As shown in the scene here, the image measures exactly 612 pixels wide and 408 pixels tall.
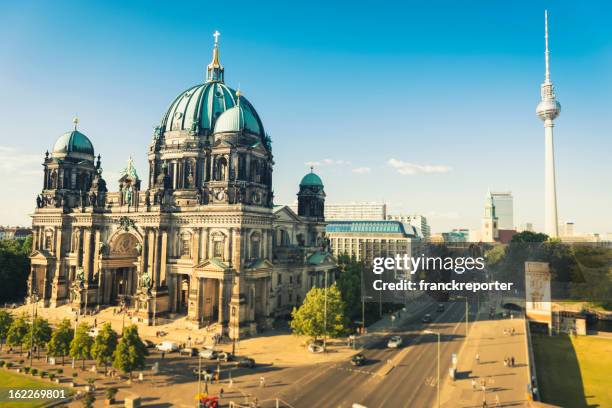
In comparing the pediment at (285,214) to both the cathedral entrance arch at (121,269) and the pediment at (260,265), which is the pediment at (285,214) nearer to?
the pediment at (260,265)

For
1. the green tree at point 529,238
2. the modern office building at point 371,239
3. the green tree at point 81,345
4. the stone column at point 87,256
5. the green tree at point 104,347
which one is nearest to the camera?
the green tree at point 104,347

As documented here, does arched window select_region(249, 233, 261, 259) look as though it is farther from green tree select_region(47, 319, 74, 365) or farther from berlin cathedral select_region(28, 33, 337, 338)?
green tree select_region(47, 319, 74, 365)

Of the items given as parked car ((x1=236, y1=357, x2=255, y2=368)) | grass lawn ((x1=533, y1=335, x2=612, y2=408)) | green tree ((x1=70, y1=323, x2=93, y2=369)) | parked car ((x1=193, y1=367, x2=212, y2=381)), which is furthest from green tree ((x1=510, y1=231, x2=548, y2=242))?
green tree ((x1=70, y1=323, x2=93, y2=369))

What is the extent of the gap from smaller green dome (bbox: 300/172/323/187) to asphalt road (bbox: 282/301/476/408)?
155 feet

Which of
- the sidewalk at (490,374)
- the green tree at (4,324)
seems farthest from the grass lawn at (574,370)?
the green tree at (4,324)

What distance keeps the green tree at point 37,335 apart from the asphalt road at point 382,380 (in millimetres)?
35393

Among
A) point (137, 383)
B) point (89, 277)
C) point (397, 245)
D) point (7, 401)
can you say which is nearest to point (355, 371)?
point (137, 383)

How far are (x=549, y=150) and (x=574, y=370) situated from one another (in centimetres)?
15542

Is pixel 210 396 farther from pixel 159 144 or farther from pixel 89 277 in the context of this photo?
pixel 159 144

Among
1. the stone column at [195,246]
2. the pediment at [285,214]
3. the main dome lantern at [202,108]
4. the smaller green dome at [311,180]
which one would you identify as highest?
the main dome lantern at [202,108]

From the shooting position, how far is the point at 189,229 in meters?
81.5

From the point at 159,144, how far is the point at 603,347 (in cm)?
9872

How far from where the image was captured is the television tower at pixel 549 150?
18988 cm

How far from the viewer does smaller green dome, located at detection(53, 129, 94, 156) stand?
99.3m
